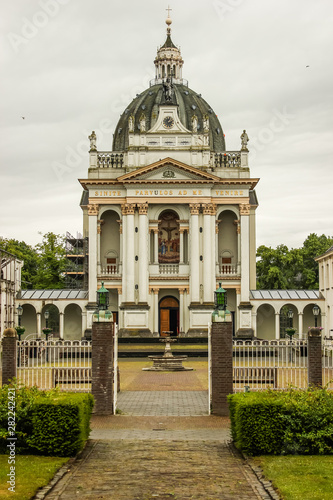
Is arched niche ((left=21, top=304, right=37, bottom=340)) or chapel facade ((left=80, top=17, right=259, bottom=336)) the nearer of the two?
chapel facade ((left=80, top=17, right=259, bottom=336))

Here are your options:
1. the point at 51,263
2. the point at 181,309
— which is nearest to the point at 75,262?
the point at 51,263

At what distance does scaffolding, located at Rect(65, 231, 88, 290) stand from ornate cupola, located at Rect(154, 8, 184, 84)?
20.6 m

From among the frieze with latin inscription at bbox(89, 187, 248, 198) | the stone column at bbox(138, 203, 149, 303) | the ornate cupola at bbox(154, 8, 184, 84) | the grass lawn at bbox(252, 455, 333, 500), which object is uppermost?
the ornate cupola at bbox(154, 8, 184, 84)

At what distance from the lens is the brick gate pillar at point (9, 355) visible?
2164 cm

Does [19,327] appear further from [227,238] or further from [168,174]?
[227,238]

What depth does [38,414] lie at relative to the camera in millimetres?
15883

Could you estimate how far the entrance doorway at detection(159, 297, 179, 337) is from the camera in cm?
6750

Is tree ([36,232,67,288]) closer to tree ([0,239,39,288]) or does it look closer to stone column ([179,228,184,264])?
tree ([0,239,39,288])

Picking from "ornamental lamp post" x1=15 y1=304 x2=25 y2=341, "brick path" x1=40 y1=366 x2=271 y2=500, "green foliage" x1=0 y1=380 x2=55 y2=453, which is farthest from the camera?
"ornamental lamp post" x1=15 y1=304 x2=25 y2=341

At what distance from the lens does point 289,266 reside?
9156cm

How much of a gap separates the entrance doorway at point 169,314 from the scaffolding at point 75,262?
691 inches

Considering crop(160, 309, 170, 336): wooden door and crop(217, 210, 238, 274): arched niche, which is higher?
crop(217, 210, 238, 274): arched niche

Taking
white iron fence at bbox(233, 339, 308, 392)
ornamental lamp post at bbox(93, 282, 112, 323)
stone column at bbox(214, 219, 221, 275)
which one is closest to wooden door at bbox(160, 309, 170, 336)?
stone column at bbox(214, 219, 221, 275)

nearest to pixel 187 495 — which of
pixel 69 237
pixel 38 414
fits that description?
pixel 38 414
